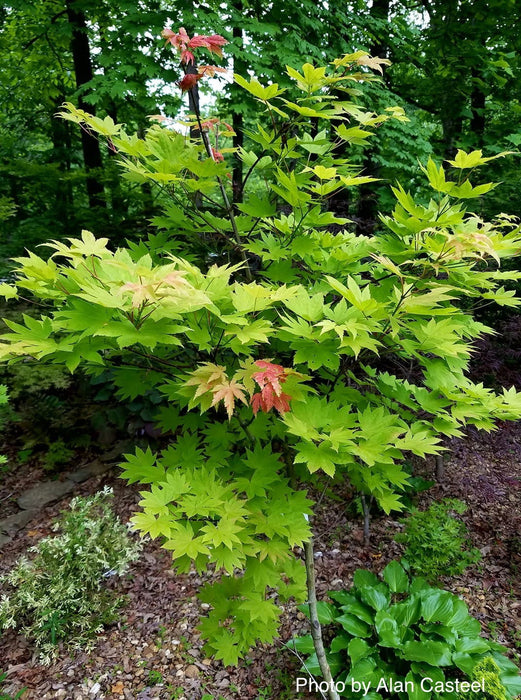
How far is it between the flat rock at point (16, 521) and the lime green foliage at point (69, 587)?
2.00 ft

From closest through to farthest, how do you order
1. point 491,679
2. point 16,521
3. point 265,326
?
point 265,326 → point 491,679 → point 16,521

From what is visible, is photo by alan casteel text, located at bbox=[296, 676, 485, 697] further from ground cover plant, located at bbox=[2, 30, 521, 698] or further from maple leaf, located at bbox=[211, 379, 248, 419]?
maple leaf, located at bbox=[211, 379, 248, 419]

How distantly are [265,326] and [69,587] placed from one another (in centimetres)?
242

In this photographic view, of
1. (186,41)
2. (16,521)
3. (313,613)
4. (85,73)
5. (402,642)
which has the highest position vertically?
(85,73)

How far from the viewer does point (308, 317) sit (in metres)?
1.35

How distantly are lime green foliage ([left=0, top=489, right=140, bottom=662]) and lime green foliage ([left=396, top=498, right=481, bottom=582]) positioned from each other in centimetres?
198

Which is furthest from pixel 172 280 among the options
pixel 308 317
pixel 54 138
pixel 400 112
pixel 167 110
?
pixel 54 138

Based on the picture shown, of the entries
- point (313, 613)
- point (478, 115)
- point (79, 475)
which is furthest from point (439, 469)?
point (478, 115)

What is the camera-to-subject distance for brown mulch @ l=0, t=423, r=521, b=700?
2.41m

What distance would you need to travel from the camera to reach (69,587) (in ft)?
8.73

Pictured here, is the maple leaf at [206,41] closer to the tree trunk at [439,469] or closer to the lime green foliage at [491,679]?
the lime green foliage at [491,679]

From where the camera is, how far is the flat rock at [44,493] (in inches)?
149

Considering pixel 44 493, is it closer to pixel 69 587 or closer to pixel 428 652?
pixel 69 587

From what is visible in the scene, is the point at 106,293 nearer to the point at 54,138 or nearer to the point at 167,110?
the point at 167,110
